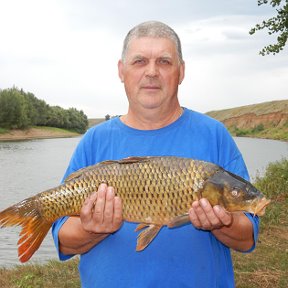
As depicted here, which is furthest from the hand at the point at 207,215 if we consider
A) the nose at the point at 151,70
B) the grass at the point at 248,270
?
the grass at the point at 248,270

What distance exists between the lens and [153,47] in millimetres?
2998

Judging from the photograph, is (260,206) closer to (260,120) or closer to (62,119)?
(260,120)

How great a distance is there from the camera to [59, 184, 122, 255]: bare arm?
268cm

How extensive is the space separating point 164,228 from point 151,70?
40.5 inches

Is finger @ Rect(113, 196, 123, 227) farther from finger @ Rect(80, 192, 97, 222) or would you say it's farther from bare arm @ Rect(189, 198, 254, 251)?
bare arm @ Rect(189, 198, 254, 251)

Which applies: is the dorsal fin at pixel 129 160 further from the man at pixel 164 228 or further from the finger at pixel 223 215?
the finger at pixel 223 215

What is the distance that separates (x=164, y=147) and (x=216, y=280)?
89 cm

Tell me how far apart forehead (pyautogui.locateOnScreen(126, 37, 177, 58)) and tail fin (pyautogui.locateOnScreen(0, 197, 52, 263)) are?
1226mm

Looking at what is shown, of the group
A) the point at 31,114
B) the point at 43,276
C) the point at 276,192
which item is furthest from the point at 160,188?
the point at 31,114

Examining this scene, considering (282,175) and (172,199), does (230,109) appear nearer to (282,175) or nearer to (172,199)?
(282,175)

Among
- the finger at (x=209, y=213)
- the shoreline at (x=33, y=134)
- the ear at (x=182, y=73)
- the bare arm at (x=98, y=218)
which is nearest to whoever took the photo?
the finger at (x=209, y=213)

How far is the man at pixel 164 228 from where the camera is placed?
2697 mm

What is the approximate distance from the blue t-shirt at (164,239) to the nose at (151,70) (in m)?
0.35

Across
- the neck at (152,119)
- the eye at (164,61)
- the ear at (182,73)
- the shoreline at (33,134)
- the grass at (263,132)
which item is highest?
the eye at (164,61)
